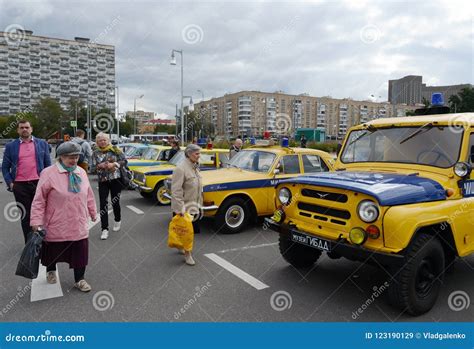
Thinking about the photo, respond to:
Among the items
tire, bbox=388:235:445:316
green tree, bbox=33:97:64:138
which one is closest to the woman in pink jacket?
tire, bbox=388:235:445:316

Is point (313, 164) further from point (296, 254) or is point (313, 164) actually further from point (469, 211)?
point (469, 211)

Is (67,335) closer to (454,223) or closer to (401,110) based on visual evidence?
(454,223)

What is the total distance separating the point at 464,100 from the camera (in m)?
48.6

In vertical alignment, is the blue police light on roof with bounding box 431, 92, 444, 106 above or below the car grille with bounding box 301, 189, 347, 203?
above

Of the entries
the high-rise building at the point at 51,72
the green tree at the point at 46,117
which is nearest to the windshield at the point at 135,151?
the green tree at the point at 46,117

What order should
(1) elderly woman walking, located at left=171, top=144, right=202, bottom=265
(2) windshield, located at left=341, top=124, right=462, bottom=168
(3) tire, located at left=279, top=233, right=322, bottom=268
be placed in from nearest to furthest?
(2) windshield, located at left=341, top=124, right=462, bottom=168 < (3) tire, located at left=279, top=233, right=322, bottom=268 < (1) elderly woman walking, located at left=171, top=144, right=202, bottom=265

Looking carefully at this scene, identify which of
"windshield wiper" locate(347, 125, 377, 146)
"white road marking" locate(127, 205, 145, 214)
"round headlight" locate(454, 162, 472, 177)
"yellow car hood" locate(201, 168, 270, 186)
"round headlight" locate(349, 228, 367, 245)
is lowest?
"white road marking" locate(127, 205, 145, 214)

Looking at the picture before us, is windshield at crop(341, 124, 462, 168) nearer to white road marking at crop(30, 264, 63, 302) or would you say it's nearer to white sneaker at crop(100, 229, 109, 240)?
white road marking at crop(30, 264, 63, 302)

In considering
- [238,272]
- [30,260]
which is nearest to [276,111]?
[238,272]

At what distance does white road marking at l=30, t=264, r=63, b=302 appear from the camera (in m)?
4.32

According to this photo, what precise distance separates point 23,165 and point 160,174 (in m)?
5.13

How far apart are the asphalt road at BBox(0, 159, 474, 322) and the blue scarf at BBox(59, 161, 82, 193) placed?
1229 mm

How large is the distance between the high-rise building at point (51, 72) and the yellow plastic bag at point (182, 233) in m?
99.1

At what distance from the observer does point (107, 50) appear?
307ft
